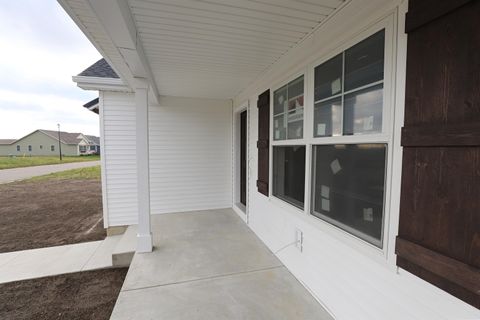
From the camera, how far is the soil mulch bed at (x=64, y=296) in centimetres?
233

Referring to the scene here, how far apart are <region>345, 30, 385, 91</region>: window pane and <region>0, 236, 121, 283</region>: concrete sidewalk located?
4.04 m

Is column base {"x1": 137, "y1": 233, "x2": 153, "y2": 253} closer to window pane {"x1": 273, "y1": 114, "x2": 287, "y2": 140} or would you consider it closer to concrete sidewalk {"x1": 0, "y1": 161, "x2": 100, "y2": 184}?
window pane {"x1": 273, "y1": 114, "x2": 287, "y2": 140}

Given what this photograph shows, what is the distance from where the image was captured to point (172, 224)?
4.40m

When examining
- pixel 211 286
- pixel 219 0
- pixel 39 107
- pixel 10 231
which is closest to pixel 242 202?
pixel 211 286

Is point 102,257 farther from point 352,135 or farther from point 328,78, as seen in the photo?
point 328,78

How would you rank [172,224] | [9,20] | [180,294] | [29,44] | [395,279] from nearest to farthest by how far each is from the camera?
1. [395,279]
2. [180,294]
3. [172,224]
4. [9,20]
5. [29,44]

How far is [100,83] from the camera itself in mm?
4176

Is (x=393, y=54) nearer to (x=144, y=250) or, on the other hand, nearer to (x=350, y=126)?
(x=350, y=126)

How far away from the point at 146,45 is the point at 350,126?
241cm

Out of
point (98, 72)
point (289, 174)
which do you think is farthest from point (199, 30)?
point (98, 72)

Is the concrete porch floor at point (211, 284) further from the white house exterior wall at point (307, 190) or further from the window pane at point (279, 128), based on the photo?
the window pane at point (279, 128)

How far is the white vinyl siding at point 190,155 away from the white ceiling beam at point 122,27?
2.39 meters

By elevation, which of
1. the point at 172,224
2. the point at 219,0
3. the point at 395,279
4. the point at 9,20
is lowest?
the point at 172,224

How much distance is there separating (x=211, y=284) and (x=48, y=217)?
5885 millimetres
